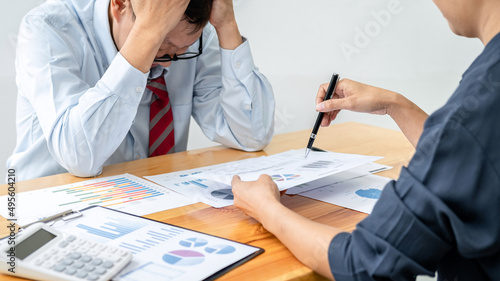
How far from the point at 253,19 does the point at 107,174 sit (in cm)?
186

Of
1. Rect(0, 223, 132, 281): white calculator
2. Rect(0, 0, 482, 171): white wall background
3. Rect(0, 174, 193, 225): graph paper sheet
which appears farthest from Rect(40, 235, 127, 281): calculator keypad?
Rect(0, 0, 482, 171): white wall background

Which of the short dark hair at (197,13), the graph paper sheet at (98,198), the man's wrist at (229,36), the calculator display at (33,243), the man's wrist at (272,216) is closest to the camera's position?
the calculator display at (33,243)

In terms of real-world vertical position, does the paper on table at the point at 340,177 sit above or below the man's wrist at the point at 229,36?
below

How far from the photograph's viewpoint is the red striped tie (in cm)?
166

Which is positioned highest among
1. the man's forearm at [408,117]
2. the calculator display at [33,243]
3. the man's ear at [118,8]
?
the man's ear at [118,8]

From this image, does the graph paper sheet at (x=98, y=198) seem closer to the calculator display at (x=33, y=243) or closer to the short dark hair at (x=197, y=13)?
the calculator display at (x=33, y=243)

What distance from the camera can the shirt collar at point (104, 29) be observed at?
1.51 m

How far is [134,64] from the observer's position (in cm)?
135

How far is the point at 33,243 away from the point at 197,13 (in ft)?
2.73

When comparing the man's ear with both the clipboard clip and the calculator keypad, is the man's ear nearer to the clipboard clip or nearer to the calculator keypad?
the clipboard clip

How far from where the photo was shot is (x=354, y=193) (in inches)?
48.1

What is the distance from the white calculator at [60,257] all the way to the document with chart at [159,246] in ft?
0.09

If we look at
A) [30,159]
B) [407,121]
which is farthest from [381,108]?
[30,159]

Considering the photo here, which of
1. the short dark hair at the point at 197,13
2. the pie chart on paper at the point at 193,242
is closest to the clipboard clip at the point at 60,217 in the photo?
the pie chart on paper at the point at 193,242
